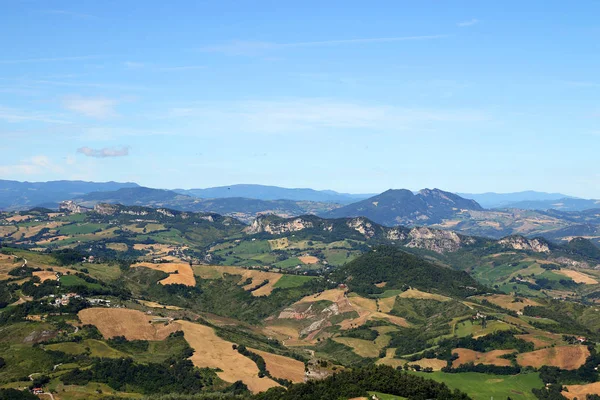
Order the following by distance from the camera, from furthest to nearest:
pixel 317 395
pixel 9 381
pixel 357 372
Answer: pixel 9 381 < pixel 357 372 < pixel 317 395

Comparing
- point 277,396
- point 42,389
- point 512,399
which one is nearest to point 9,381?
point 42,389

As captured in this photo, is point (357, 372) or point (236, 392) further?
point (236, 392)

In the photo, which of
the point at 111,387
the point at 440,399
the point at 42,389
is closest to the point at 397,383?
the point at 440,399

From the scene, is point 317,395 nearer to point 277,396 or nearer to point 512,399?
point 277,396

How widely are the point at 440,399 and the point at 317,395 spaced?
104ft

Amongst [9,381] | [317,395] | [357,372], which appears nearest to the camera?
[317,395]

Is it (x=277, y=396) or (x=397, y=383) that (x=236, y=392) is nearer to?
(x=277, y=396)

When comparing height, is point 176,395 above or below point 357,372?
below

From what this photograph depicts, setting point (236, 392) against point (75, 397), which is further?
point (236, 392)

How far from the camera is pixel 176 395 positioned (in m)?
186

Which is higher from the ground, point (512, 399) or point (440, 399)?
point (440, 399)

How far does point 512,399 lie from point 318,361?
63690 mm

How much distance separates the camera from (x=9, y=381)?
625 ft

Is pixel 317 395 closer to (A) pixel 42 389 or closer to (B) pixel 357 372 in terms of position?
(B) pixel 357 372
